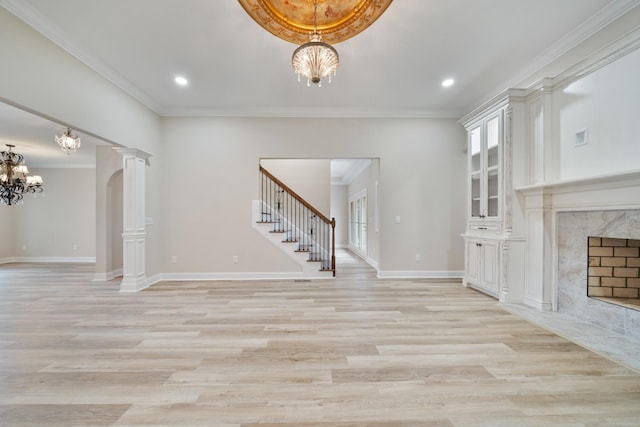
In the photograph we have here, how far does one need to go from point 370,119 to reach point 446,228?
262 cm

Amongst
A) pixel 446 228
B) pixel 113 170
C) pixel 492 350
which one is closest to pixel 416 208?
pixel 446 228

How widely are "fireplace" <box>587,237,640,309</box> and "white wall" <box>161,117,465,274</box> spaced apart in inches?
91.0

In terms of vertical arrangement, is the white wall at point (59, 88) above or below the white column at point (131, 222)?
above

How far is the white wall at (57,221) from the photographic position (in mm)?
7938

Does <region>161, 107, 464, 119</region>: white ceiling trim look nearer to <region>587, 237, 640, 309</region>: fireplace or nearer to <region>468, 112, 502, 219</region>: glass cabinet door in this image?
<region>468, 112, 502, 219</region>: glass cabinet door

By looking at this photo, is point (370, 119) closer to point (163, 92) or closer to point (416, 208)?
point (416, 208)

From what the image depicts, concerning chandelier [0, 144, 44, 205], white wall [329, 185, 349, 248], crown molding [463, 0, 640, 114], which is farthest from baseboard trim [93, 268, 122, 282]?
crown molding [463, 0, 640, 114]

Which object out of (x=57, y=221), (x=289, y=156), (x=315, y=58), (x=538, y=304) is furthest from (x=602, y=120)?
(x=57, y=221)

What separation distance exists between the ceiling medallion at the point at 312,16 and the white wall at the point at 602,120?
2.44 m

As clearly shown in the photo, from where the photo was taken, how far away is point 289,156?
5.29 metres

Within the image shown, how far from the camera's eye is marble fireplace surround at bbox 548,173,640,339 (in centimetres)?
259

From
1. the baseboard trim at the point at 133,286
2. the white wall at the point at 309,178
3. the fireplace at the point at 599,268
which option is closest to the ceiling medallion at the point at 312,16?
the fireplace at the point at 599,268

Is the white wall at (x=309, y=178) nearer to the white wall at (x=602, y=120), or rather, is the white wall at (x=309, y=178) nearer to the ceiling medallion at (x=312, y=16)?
the ceiling medallion at (x=312, y=16)

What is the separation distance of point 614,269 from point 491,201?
1.54 meters
